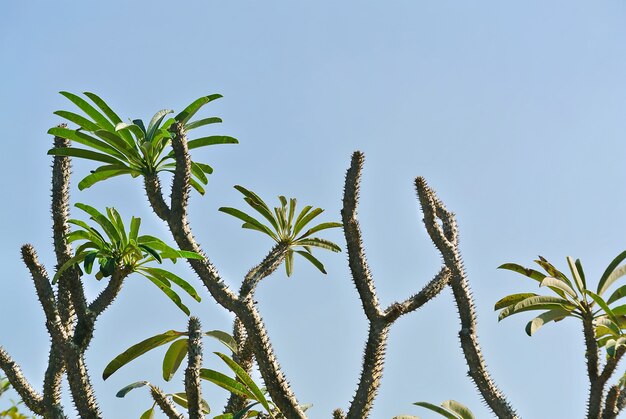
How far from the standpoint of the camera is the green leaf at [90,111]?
6.79 meters

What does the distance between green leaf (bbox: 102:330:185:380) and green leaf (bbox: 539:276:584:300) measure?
266cm

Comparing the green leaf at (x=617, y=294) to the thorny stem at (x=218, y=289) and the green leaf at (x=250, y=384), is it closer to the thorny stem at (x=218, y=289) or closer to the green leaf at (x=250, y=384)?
the thorny stem at (x=218, y=289)

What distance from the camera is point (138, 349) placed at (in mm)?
6555

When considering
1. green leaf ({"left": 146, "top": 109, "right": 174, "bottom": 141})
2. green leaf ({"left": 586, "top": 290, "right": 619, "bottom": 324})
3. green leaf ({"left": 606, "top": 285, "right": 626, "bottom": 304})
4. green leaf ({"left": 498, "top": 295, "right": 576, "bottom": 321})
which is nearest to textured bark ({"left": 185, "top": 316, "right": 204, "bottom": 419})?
green leaf ({"left": 146, "top": 109, "right": 174, "bottom": 141})

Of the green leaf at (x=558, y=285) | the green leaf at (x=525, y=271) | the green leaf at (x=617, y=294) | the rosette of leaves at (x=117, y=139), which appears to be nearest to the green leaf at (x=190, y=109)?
the rosette of leaves at (x=117, y=139)

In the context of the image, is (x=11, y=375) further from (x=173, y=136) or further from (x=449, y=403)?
(x=449, y=403)

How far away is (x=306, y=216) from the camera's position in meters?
7.39

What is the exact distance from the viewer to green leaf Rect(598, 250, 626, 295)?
275 inches

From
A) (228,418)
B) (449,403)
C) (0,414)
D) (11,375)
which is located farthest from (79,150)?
(449,403)

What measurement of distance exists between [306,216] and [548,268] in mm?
1930

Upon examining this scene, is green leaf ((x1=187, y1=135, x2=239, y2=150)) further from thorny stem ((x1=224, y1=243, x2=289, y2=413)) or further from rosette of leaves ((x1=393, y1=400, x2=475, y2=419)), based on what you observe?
rosette of leaves ((x1=393, y1=400, x2=475, y2=419))

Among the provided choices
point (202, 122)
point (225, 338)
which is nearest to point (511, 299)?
point (225, 338)

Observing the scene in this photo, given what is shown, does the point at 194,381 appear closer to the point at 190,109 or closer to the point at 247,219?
the point at 247,219

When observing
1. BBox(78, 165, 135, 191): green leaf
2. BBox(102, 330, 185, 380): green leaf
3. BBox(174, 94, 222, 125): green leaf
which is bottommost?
BBox(102, 330, 185, 380): green leaf
